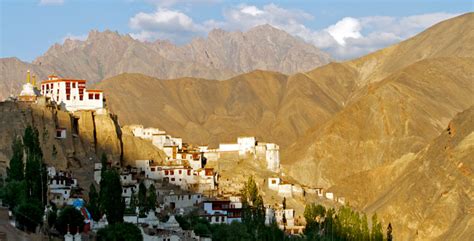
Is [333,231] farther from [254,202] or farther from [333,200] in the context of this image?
[333,200]

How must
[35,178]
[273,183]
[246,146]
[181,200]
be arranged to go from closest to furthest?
[35,178]
[181,200]
[273,183]
[246,146]

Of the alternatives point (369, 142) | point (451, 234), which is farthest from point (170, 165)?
point (369, 142)

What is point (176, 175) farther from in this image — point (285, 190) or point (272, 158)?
point (272, 158)

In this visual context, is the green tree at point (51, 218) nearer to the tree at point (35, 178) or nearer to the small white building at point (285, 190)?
the tree at point (35, 178)

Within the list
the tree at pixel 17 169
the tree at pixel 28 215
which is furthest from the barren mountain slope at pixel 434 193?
the tree at pixel 28 215

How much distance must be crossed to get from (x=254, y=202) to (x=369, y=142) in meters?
73.1

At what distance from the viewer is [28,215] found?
55875mm

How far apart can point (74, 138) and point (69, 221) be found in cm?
3708

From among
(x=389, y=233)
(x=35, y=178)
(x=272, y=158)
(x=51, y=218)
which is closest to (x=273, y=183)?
(x=272, y=158)

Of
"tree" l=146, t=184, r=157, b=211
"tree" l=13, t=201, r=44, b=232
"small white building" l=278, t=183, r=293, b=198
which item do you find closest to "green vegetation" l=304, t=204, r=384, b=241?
"small white building" l=278, t=183, r=293, b=198

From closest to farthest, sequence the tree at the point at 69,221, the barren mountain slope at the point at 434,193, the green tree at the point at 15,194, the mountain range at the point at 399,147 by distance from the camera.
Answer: the tree at the point at 69,221 < the green tree at the point at 15,194 < the barren mountain slope at the point at 434,193 < the mountain range at the point at 399,147

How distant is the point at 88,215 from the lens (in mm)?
65562

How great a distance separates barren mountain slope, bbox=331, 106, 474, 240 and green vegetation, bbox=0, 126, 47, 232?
45819mm

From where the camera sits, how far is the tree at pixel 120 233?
57.4 metres
